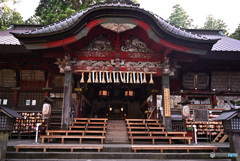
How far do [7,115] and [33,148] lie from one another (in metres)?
1.77

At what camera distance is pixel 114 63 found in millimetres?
9914

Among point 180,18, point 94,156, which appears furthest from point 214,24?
point 94,156

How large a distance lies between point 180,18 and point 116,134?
92.8ft

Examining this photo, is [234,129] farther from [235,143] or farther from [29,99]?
[29,99]

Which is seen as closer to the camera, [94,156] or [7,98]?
[94,156]

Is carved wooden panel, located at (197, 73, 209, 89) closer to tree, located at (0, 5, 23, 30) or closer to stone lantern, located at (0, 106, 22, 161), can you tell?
stone lantern, located at (0, 106, 22, 161)

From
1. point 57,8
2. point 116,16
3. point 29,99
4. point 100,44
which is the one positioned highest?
point 57,8

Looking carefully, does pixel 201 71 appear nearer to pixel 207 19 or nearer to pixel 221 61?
pixel 221 61

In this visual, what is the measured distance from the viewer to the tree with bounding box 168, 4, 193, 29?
3131cm

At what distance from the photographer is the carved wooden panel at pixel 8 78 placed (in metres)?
11.8

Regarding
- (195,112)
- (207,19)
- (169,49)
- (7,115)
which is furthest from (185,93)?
(207,19)

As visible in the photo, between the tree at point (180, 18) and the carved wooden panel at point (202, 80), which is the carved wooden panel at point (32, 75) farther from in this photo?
the tree at point (180, 18)

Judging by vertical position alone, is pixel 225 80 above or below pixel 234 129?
above

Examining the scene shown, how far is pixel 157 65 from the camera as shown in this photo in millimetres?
10180
